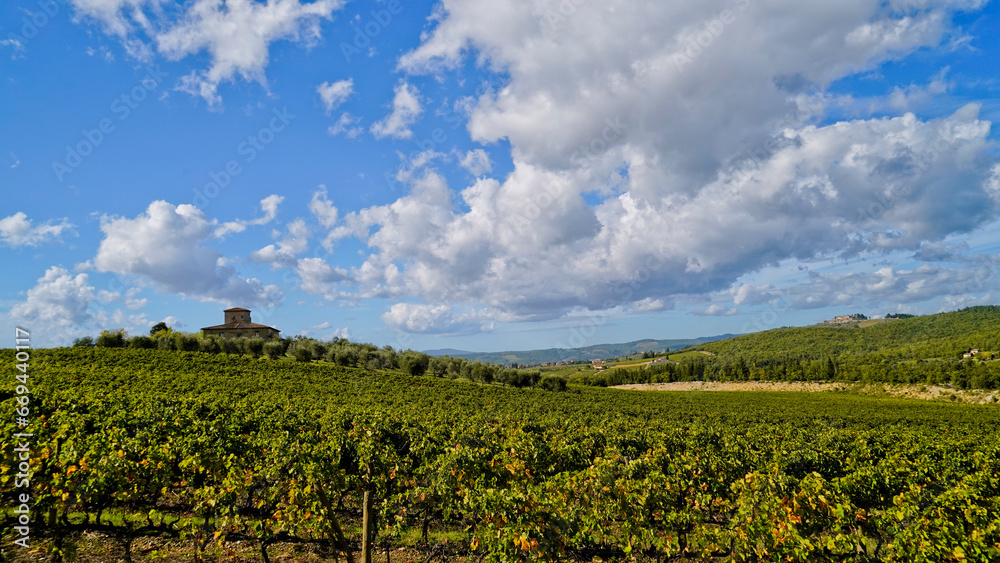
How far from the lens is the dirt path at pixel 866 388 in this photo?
92562 millimetres

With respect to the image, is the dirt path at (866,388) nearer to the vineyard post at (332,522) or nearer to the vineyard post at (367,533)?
the vineyard post at (367,533)

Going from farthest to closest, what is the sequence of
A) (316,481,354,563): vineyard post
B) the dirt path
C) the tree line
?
the dirt path
the tree line
(316,481,354,563): vineyard post

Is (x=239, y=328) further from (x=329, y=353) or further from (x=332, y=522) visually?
(x=332, y=522)

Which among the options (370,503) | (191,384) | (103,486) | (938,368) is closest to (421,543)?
(370,503)

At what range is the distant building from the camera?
100250 millimetres

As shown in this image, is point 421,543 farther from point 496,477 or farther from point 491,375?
point 491,375

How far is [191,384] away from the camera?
37625 millimetres

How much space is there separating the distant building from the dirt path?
12187 centimetres

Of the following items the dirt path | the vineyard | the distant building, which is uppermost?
the distant building

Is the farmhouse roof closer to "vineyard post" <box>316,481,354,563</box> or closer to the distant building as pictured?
the distant building

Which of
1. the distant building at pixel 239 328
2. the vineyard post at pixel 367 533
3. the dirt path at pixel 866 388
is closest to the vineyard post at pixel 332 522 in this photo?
the vineyard post at pixel 367 533

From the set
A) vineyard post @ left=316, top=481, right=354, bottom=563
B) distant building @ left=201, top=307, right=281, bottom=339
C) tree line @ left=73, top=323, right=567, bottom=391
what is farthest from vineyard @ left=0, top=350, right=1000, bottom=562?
distant building @ left=201, top=307, right=281, bottom=339

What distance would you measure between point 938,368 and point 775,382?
39423 millimetres

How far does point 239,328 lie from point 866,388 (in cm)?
17454
